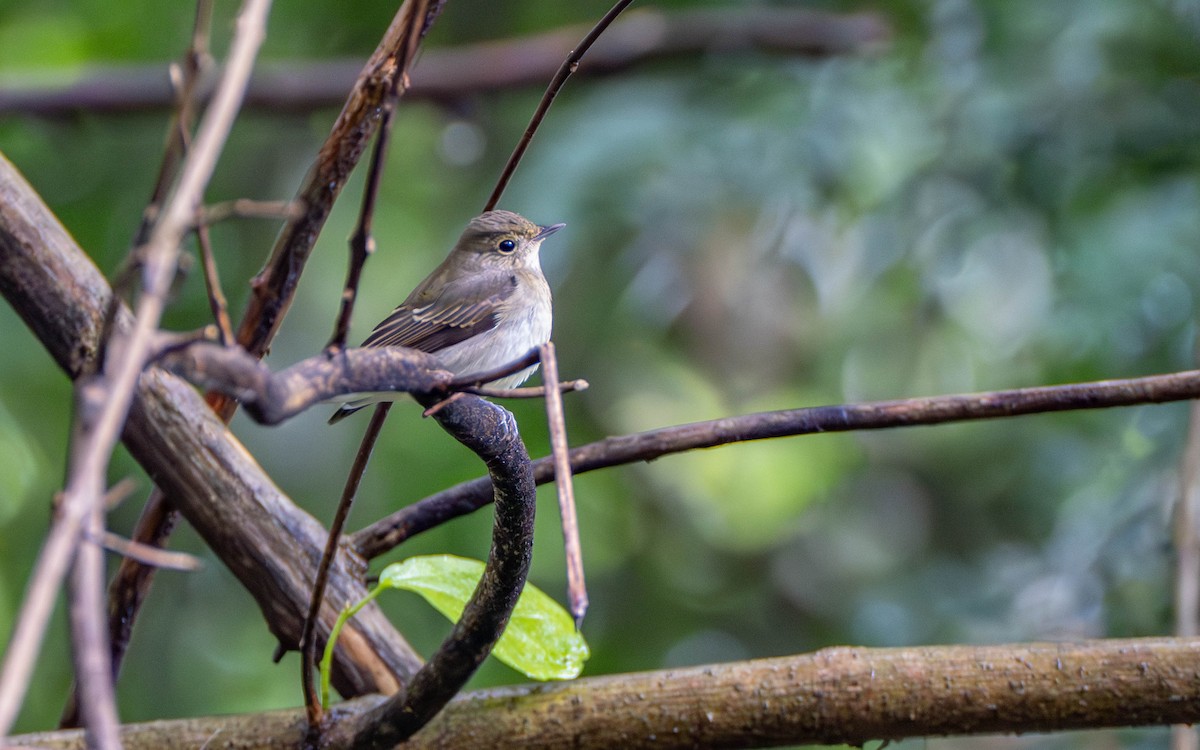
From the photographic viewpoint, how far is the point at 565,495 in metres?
1.16

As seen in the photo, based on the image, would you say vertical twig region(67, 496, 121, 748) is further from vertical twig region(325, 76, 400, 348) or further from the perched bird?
the perched bird

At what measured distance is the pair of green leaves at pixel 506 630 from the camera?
7.06ft

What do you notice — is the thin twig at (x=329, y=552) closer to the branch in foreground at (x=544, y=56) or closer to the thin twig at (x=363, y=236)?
the thin twig at (x=363, y=236)

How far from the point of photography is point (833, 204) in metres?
4.32

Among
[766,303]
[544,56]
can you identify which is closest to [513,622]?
[544,56]

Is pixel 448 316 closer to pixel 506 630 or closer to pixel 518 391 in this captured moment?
pixel 506 630

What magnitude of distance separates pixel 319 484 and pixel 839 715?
132 inches

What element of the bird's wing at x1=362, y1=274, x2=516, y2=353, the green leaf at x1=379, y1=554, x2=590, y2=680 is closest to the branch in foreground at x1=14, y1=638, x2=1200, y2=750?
the green leaf at x1=379, y1=554, x2=590, y2=680

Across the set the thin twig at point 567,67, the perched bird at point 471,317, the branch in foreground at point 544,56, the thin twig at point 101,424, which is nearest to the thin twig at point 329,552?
the thin twig at point 567,67

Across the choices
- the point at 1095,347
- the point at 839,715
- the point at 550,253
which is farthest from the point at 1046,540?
the point at 839,715

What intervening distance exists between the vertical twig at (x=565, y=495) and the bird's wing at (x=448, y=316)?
1.92 meters

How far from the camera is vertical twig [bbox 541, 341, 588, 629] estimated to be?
1042mm

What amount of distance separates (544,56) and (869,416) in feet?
11.7

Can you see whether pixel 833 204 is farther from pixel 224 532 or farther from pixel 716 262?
pixel 224 532
